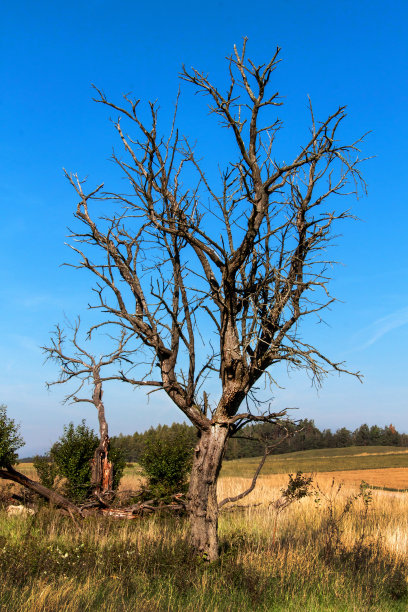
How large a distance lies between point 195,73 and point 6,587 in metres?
8.48

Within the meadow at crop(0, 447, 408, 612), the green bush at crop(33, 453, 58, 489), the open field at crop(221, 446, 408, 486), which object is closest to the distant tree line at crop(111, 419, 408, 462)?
the open field at crop(221, 446, 408, 486)

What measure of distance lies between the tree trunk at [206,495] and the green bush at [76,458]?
9.59 meters

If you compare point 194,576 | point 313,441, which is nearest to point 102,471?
point 194,576

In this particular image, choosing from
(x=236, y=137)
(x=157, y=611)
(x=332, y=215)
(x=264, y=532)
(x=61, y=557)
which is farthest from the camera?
(x=264, y=532)

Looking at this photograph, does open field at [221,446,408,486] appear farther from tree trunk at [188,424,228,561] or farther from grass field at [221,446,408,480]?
tree trunk at [188,424,228,561]

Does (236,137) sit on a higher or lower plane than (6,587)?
higher

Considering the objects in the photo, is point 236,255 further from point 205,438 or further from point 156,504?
point 156,504

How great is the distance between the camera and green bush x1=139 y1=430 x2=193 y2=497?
16578 mm

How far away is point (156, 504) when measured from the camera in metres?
14.8

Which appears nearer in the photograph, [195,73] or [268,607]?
[268,607]

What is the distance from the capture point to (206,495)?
28.1 ft

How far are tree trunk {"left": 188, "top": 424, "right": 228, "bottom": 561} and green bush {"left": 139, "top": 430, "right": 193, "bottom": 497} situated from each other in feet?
26.1

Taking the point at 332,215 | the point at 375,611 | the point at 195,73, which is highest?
the point at 195,73

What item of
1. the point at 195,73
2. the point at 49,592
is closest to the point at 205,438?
the point at 49,592
